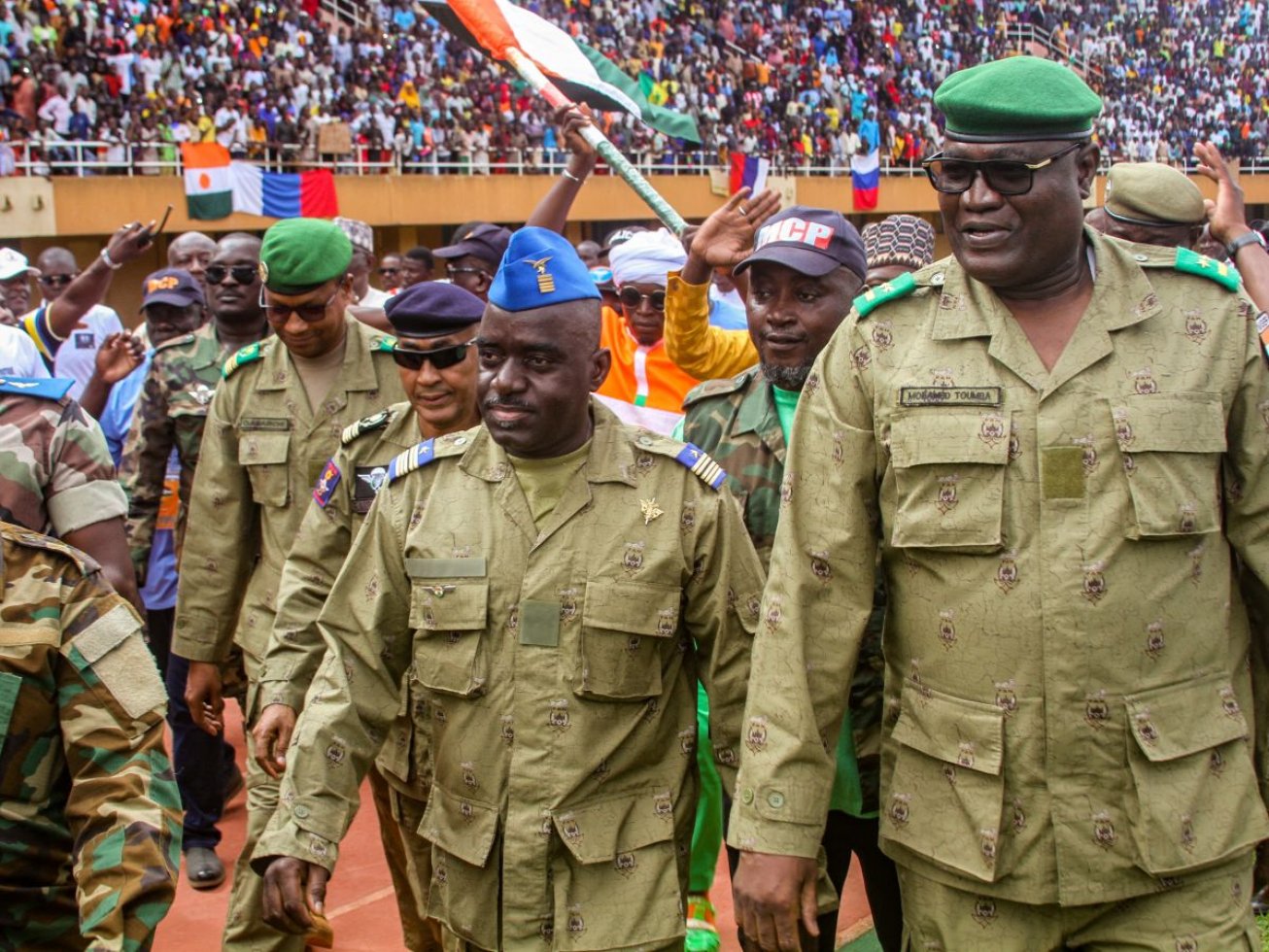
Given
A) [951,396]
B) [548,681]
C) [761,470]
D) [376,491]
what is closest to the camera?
[951,396]

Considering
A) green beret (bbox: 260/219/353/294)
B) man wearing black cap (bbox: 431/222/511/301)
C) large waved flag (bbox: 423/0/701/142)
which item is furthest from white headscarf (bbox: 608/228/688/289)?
green beret (bbox: 260/219/353/294)

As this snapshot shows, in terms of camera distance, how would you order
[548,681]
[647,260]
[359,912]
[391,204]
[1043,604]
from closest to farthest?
[1043,604] < [548,681] < [359,912] < [647,260] < [391,204]

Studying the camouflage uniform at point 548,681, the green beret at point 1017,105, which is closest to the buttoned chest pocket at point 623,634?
the camouflage uniform at point 548,681

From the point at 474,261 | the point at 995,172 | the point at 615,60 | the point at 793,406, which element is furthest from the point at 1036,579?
the point at 615,60

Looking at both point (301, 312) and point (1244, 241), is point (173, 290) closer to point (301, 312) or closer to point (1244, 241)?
point (301, 312)

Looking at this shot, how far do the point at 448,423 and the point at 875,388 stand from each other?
177 centimetres

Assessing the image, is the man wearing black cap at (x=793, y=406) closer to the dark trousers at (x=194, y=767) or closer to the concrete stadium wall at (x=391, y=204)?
the dark trousers at (x=194, y=767)

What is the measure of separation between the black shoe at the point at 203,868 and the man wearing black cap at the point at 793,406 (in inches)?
106

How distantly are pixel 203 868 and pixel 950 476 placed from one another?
12.6 feet

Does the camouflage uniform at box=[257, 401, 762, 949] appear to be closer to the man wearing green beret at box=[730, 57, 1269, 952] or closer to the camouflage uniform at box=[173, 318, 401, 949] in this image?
the man wearing green beret at box=[730, 57, 1269, 952]

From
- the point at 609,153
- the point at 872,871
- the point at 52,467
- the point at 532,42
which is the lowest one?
the point at 872,871

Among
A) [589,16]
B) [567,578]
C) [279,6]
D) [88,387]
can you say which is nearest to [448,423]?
[567,578]

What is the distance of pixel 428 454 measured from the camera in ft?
11.5

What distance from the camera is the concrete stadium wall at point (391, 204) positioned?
786 inches
